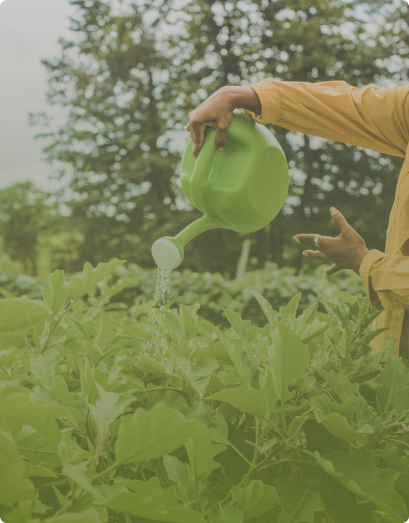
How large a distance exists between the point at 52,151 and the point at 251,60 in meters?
9.48

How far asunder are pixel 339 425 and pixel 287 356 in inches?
4.2

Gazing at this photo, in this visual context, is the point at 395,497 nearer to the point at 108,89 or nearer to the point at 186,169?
the point at 186,169

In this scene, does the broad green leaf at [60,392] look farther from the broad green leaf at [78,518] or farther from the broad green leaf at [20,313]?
the broad green leaf at [78,518]

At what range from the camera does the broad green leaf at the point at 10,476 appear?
425 millimetres

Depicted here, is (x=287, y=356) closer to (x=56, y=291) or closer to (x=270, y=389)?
(x=270, y=389)

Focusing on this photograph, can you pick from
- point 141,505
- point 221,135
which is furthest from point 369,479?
point 221,135

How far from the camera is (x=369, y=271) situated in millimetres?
1256

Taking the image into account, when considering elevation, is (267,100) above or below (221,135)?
above

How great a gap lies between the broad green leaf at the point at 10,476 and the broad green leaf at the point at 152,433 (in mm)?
94

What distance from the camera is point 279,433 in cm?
65

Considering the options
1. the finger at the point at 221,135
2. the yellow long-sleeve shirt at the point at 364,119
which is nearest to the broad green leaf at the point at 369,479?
the yellow long-sleeve shirt at the point at 364,119

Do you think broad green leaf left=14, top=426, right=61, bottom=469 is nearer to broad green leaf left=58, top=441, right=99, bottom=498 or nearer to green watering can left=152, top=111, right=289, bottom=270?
broad green leaf left=58, top=441, right=99, bottom=498

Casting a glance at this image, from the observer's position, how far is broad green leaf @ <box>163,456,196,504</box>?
0.63 metres

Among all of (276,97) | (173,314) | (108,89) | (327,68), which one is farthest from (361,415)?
(108,89)
